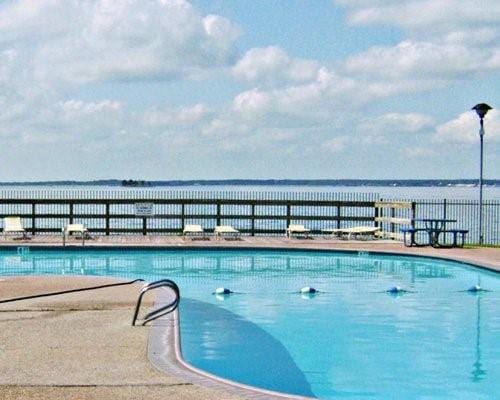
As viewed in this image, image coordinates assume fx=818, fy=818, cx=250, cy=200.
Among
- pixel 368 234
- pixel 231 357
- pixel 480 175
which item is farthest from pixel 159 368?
pixel 368 234

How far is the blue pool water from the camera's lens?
941 centimetres

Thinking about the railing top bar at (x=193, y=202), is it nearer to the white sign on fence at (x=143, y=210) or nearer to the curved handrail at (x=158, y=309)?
the white sign on fence at (x=143, y=210)

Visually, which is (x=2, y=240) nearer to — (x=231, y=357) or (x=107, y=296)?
(x=107, y=296)

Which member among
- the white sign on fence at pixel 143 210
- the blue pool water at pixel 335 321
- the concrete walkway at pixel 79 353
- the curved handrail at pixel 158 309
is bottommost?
the blue pool water at pixel 335 321

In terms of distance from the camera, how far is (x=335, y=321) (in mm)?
12891

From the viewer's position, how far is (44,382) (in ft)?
23.3

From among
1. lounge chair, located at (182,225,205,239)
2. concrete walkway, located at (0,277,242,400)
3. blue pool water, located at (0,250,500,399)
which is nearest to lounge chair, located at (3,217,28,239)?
blue pool water, located at (0,250,500,399)

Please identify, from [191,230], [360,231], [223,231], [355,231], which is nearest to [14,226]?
[191,230]

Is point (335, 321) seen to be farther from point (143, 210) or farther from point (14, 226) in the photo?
point (14, 226)

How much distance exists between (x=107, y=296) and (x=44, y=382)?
5611 mm

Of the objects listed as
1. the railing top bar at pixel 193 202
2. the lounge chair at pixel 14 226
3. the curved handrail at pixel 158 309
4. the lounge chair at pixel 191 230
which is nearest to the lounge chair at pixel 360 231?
the railing top bar at pixel 193 202

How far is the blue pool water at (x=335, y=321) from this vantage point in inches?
370

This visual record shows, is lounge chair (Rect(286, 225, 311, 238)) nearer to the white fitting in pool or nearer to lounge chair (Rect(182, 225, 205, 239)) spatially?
lounge chair (Rect(182, 225, 205, 239))

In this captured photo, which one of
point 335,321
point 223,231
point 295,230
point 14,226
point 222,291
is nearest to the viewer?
point 335,321
